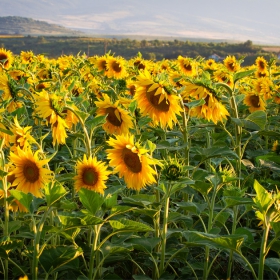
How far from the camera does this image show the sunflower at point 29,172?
224 cm

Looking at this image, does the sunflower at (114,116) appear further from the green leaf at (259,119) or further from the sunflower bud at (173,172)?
the sunflower bud at (173,172)

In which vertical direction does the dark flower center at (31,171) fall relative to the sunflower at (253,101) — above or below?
above

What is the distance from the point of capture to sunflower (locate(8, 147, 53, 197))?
2240mm

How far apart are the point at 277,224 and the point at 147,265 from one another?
0.76 m

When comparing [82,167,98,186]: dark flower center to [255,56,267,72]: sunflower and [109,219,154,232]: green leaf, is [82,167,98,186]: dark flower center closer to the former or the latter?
[109,219,154,232]: green leaf

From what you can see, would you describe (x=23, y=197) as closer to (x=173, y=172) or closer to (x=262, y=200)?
(x=173, y=172)

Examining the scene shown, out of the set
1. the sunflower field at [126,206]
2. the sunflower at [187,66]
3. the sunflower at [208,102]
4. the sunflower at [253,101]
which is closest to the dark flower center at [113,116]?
the sunflower field at [126,206]

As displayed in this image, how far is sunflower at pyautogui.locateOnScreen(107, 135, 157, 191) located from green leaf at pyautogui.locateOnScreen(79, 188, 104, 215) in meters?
0.40

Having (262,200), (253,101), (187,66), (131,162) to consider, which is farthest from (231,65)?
(262,200)

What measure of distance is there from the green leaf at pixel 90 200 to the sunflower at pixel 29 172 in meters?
0.33

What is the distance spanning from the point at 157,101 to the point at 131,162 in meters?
0.54

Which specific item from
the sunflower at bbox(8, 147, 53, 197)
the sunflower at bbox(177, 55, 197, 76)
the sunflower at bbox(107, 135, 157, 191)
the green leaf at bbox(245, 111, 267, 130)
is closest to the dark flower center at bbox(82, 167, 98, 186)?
the sunflower at bbox(107, 135, 157, 191)

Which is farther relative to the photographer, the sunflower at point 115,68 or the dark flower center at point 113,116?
the sunflower at point 115,68

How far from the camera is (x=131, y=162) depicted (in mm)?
2469
